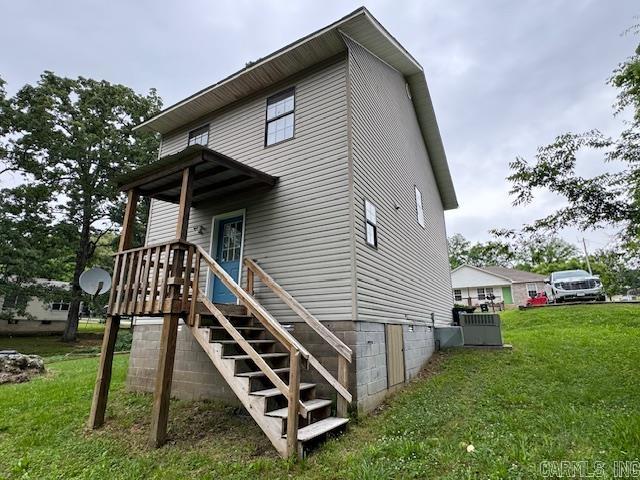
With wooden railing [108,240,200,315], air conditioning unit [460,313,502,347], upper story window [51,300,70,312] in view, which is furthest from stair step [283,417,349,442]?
upper story window [51,300,70,312]

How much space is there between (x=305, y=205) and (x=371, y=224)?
1381 millimetres

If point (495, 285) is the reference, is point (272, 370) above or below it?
below

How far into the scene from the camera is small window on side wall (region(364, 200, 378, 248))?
20.7 feet

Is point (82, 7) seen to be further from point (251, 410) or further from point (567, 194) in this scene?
point (567, 194)

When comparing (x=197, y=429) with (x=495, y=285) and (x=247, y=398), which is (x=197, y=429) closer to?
(x=247, y=398)

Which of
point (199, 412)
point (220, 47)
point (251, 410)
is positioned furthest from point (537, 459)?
point (220, 47)

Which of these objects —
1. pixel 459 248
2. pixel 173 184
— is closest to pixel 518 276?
pixel 459 248

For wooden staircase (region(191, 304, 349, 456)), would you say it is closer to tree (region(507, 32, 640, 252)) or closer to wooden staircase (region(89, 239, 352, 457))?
wooden staircase (region(89, 239, 352, 457))

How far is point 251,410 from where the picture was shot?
3.95 meters

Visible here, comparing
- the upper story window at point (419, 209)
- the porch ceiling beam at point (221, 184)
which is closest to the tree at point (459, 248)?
the upper story window at point (419, 209)

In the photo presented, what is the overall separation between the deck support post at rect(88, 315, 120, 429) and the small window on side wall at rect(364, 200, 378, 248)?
475 cm

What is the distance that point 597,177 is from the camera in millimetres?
5758

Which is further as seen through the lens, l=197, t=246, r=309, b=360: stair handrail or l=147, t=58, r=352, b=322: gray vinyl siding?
l=147, t=58, r=352, b=322: gray vinyl siding

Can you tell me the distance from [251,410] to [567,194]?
644 centimetres
